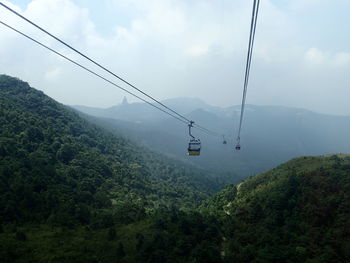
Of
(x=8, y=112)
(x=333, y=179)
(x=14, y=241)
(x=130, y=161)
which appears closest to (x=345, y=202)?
(x=333, y=179)

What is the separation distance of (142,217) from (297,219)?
33872 millimetres

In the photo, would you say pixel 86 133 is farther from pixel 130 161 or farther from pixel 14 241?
pixel 14 241

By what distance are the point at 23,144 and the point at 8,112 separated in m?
18.5

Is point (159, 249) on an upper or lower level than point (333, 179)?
lower

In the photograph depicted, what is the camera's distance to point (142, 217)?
6756 centimetres

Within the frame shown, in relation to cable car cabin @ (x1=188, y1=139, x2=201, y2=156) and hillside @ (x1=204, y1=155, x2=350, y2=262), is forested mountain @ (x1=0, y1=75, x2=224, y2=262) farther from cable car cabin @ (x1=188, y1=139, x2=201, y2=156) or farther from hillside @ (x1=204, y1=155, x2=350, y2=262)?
cable car cabin @ (x1=188, y1=139, x2=201, y2=156)

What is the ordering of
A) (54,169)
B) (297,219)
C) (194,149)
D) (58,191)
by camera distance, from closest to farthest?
1. (194,149)
2. (297,219)
3. (58,191)
4. (54,169)

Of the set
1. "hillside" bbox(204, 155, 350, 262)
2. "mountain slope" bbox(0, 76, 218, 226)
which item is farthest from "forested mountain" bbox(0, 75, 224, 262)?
"hillside" bbox(204, 155, 350, 262)

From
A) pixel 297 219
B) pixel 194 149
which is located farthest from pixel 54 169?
pixel 297 219

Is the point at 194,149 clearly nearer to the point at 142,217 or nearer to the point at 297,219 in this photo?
the point at 142,217

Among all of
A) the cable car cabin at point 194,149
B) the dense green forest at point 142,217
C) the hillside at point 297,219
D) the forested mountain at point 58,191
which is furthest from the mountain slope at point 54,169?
the cable car cabin at point 194,149

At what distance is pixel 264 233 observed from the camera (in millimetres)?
56312

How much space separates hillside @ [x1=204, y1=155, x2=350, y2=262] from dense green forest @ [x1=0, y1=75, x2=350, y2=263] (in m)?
0.19

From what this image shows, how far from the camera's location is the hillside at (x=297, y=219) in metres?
49.6
